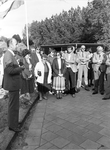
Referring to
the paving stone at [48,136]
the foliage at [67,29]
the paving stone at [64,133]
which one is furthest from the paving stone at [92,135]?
the foliage at [67,29]

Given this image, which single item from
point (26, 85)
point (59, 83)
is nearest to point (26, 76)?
point (26, 85)

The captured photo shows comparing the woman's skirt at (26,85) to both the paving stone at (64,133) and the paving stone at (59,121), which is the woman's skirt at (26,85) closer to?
the paving stone at (59,121)

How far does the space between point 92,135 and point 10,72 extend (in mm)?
2021

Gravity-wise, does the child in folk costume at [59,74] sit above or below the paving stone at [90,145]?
above

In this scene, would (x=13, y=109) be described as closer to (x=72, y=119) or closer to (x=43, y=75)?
(x=72, y=119)

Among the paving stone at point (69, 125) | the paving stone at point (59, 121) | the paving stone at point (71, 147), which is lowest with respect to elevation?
the paving stone at point (71, 147)

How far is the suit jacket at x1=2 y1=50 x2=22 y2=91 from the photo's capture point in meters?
3.23

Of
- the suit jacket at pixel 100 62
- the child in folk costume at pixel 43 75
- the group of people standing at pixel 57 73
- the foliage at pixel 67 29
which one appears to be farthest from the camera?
the foliage at pixel 67 29

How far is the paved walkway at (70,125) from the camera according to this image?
334cm

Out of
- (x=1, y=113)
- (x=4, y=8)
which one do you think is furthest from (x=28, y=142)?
(x=4, y=8)

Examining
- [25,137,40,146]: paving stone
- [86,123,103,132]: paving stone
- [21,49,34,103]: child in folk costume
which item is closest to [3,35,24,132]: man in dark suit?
[25,137,40,146]: paving stone

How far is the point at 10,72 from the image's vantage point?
3.20 m

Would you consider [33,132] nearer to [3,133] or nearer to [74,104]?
[3,133]

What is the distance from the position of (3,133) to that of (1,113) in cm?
126
